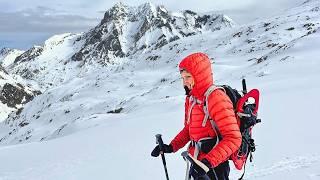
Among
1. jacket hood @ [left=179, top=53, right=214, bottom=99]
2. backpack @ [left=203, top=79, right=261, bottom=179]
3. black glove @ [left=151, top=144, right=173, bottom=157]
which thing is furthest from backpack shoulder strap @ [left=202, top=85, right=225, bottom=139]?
black glove @ [left=151, top=144, right=173, bottom=157]

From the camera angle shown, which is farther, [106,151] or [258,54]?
[258,54]

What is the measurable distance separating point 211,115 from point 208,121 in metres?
0.21

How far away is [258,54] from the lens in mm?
115312

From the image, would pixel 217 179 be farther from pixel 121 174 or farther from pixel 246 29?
pixel 246 29

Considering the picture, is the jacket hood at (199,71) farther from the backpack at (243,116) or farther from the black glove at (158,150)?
the black glove at (158,150)

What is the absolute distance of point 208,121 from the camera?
17.9 ft

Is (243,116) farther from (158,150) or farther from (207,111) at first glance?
(158,150)

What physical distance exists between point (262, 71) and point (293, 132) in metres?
50.9

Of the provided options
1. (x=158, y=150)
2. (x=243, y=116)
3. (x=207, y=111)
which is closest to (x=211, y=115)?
(x=207, y=111)

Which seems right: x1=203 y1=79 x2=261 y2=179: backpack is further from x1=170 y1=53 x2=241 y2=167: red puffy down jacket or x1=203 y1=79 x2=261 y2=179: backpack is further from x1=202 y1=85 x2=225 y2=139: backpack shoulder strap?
x1=170 y1=53 x2=241 y2=167: red puffy down jacket

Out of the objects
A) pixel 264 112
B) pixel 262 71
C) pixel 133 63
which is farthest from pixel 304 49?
pixel 133 63

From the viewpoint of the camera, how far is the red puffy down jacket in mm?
5086

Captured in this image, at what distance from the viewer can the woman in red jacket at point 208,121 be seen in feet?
16.7

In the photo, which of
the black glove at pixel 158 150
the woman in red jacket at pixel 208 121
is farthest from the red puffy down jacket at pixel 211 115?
the black glove at pixel 158 150
